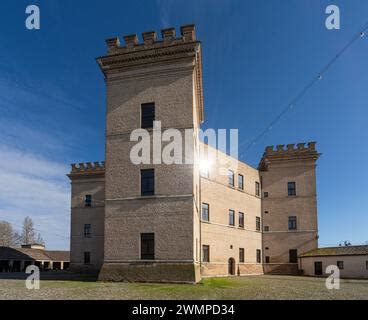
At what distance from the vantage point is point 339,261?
115 feet

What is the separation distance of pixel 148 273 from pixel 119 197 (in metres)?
5.26

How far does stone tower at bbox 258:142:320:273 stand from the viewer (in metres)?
38.9

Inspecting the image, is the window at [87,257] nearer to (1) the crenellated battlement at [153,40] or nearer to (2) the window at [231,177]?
(2) the window at [231,177]

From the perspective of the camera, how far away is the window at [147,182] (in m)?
23.4

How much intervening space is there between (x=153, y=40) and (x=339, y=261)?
89.6ft

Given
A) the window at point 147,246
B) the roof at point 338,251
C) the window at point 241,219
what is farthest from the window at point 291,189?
the window at point 147,246

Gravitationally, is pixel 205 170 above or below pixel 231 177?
above

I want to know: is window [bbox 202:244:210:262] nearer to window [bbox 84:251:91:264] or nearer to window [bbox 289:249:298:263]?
window [bbox 289:249:298:263]

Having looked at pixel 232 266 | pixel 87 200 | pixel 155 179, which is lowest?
pixel 232 266

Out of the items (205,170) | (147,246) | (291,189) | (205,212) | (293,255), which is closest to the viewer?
(147,246)

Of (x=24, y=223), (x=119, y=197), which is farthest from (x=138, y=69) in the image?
(x=24, y=223)

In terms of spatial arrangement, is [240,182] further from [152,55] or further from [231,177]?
[152,55]

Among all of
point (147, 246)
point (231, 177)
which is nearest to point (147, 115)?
point (147, 246)
